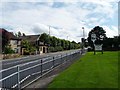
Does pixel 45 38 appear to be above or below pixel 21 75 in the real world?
above

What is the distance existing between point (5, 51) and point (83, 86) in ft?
153

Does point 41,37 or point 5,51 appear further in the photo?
point 41,37

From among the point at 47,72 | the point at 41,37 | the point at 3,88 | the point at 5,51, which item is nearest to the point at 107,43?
the point at 41,37

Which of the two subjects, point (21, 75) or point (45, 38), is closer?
point (21, 75)

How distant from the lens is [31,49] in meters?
74.2

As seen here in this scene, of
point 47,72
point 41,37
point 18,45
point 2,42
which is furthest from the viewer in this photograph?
point 41,37

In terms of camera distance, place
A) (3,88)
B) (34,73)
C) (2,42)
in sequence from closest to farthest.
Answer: (3,88)
(34,73)
(2,42)

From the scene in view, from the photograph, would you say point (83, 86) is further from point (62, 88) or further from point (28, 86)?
point (28, 86)

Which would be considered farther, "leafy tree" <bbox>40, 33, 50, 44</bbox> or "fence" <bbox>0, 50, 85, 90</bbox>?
"leafy tree" <bbox>40, 33, 50, 44</bbox>

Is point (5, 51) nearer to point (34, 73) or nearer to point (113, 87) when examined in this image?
point (34, 73)

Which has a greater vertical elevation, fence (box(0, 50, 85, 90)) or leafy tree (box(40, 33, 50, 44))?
leafy tree (box(40, 33, 50, 44))

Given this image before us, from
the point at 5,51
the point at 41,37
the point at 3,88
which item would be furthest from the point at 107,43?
the point at 3,88

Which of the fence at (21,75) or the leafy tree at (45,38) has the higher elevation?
the leafy tree at (45,38)

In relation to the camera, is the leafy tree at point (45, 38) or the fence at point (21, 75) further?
the leafy tree at point (45, 38)
